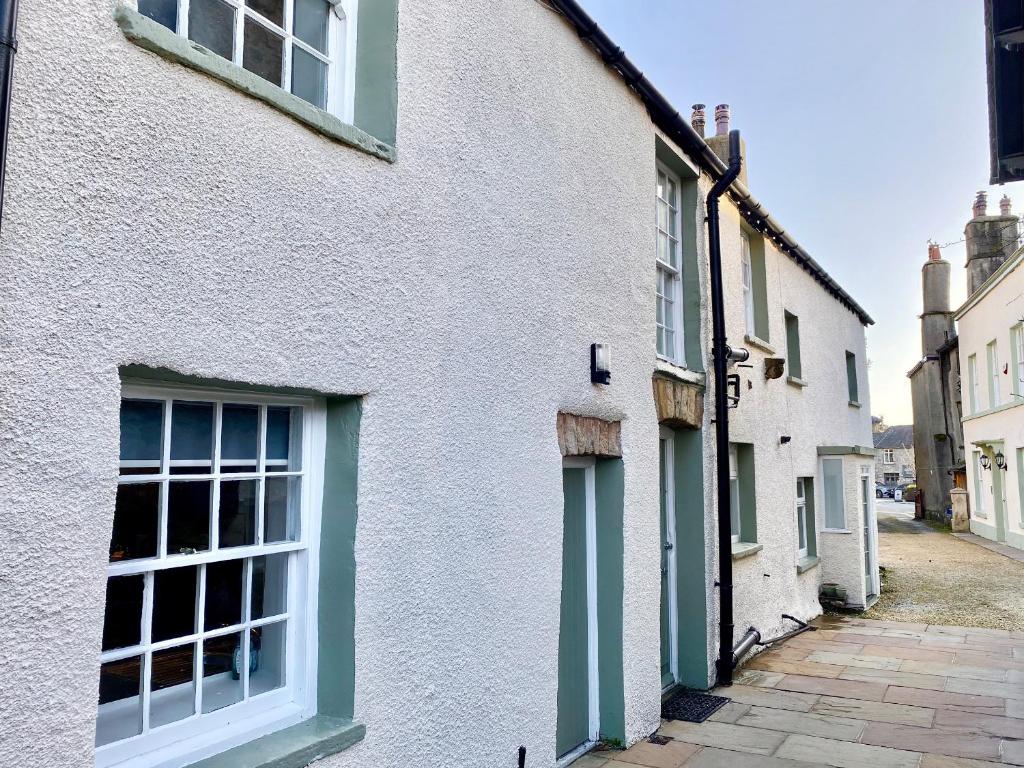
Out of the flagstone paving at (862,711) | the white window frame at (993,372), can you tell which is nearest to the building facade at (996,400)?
the white window frame at (993,372)

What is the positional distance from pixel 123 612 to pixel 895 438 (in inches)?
3146

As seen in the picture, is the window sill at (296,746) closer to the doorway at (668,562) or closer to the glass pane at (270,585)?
the glass pane at (270,585)

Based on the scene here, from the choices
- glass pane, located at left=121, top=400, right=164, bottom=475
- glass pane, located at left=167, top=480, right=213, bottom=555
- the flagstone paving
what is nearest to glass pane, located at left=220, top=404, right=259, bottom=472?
glass pane, located at left=167, top=480, right=213, bottom=555

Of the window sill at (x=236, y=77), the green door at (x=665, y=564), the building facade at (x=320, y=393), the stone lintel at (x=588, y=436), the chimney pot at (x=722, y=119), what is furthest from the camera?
the chimney pot at (x=722, y=119)

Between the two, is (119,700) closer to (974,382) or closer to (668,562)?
(668,562)

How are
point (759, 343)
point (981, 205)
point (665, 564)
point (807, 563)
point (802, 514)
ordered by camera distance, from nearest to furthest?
point (665, 564) → point (759, 343) → point (807, 563) → point (802, 514) → point (981, 205)

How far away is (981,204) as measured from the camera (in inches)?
1056

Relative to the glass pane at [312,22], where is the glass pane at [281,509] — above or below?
below

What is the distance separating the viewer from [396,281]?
3660 millimetres

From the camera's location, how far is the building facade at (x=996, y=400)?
19.8 meters

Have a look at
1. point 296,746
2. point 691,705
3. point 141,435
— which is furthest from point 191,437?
point 691,705

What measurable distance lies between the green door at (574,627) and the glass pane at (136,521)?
301cm

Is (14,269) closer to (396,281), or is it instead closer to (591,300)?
(396,281)

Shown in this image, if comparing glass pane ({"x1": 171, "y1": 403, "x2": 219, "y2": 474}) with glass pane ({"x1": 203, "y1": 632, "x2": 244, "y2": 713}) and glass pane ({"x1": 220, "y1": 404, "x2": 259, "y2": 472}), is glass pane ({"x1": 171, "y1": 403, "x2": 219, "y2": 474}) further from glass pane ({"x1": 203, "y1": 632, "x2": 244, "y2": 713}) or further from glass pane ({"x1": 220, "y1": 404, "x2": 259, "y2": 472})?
glass pane ({"x1": 203, "y1": 632, "x2": 244, "y2": 713})
